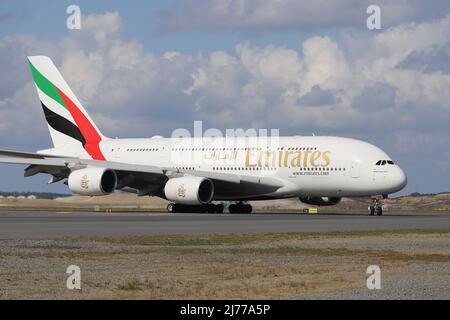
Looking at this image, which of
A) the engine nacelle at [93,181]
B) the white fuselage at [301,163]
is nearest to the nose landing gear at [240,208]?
the white fuselage at [301,163]

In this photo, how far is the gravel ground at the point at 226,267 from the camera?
544 inches

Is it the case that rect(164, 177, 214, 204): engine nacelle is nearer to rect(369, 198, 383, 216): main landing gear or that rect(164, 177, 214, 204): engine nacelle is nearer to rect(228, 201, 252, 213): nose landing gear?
rect(228, 201, 252, 213): nose landing gear

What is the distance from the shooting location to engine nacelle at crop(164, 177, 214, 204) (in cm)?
4819

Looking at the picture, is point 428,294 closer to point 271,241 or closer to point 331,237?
point 271,241

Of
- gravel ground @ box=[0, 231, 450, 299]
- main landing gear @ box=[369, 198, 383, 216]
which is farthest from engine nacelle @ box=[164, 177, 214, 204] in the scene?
gravel ground @ box=[0, 231, 450, 299]

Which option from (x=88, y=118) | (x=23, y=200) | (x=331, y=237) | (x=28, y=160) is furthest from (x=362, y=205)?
(x=331, y=237)

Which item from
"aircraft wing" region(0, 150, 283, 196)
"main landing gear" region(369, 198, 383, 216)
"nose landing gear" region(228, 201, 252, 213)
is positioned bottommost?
"main landing gear" region(369, 198, 383, 216)

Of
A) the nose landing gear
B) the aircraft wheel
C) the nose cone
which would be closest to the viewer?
the nose cone

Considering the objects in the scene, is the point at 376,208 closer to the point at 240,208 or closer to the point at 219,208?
the point at 240,208

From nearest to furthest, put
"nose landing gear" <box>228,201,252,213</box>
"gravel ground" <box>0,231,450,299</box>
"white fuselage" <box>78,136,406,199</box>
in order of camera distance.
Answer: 1. "gravel ground" <box>0,231,450,299</box>
2. "white fuselage" <box>78,136,406,199</box>
3. "nose landing gear" <box>228,201,252,213</box>

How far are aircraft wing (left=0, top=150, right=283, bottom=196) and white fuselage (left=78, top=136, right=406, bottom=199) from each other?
53cm

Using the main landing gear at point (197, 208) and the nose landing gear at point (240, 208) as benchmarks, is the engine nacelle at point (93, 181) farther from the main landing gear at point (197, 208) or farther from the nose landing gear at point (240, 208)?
the nose landing gear at point (240, 208)

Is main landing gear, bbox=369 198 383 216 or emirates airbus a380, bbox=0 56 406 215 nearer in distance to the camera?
emirates airbus a380, bbox=0 56 406 215

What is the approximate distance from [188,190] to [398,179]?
1124 cm
